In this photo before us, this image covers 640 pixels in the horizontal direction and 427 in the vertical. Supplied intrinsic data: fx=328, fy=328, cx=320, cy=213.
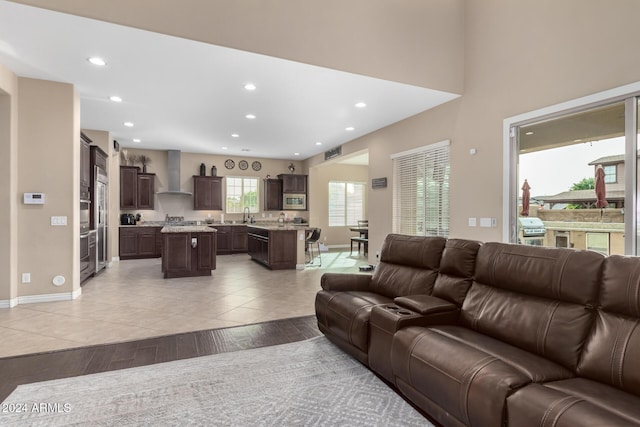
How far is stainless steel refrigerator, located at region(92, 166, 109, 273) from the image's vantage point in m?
6.09

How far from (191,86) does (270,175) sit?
6278 millimetres

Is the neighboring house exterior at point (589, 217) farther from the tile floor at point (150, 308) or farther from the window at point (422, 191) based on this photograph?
the tile floor at point (150, 308)

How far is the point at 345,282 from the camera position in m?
3.31

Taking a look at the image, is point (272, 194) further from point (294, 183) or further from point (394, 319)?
point (394, 319)

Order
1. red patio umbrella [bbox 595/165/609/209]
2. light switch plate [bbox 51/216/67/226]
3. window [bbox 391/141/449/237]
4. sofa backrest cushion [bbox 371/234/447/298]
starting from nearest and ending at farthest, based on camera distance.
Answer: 1. sofa backrest cushion [bbox 371/234/447/298]
2. red patio umbrella [bbox 595/165/609/209]
3. light switch plate [bbox 51/216/67/226]
4. window [bbox 391/141/449/237]

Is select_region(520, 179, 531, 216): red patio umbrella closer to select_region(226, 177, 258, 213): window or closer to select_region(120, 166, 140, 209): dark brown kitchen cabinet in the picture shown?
select_region(226, 177, 258, 213): window

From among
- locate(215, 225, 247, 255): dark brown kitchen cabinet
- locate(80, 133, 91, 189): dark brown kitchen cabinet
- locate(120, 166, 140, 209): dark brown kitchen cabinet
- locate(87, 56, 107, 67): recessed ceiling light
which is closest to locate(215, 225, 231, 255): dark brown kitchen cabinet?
locate(215, 225, 247, 255): dark brown kitchen cabinet

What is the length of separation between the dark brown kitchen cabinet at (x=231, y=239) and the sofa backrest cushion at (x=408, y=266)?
267 inches

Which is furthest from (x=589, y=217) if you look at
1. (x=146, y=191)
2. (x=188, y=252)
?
(x=146, y=191)

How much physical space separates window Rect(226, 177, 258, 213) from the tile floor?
158 inches

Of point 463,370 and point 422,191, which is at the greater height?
point 422,191

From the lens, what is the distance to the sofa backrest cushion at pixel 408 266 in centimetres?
296

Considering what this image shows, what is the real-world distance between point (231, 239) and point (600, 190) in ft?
27.1

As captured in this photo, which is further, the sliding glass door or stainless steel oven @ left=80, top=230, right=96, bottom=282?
stainless steel oven @ left=80, top=230, right=96, bottom=282
